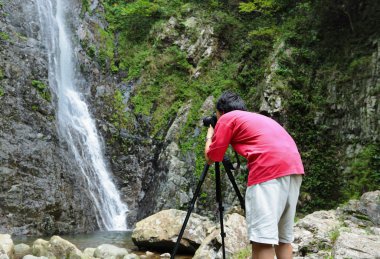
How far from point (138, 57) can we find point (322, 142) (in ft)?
30.5

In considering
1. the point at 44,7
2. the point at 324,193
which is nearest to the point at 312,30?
the point at 324,193

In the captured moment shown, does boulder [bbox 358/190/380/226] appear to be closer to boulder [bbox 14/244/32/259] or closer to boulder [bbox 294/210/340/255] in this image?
boulder [bbox 294/210/340/255]

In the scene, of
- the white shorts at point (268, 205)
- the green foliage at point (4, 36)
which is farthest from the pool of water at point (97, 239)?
the green foliage at point (4, 36)

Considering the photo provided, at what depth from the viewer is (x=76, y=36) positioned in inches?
673

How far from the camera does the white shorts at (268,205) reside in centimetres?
242

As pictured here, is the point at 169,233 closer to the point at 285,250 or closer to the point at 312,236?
the point at 312,236

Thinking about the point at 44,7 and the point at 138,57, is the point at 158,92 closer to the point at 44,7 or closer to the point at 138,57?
the point at 138,57

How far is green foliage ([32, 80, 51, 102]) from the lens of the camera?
512 inches

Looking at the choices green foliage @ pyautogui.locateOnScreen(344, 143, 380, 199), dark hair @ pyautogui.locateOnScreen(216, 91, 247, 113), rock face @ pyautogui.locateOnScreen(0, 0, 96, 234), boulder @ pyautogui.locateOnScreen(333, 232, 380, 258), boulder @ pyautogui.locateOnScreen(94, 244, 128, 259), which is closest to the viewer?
dark hair @ pyautogui.locateOnScreen(216, 91, 247, 113)

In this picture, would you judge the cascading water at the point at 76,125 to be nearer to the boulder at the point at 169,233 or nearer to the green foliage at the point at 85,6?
the green foliage at the point at 85,6

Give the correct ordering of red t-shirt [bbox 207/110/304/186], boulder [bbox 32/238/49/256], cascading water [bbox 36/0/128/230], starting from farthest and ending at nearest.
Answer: cascading water [bbox 36/0/128/230], boulder [bbox 32/238/49/256], red t-shirt [bbox 207/110/304/186]

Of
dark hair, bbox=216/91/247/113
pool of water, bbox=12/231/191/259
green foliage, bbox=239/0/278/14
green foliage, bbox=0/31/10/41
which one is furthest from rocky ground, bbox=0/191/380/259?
green foliage, bbox=239/0/278/14

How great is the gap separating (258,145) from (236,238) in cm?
375

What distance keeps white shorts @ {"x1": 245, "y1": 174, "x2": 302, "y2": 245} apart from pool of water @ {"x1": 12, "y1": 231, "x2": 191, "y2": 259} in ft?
19.9
